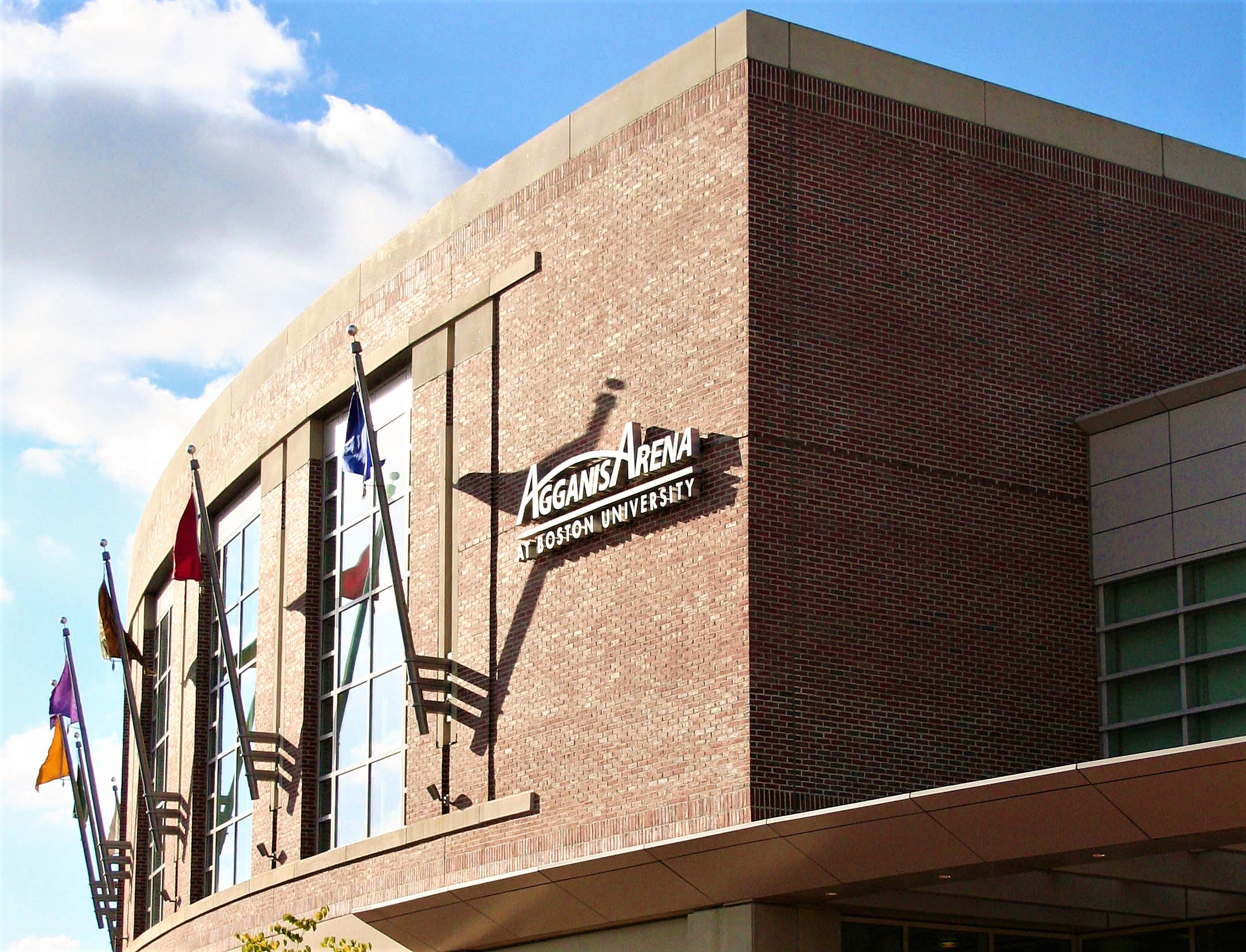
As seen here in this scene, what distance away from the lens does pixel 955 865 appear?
19.9m

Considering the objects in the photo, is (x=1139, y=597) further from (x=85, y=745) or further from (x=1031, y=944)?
(x=85, y=745)

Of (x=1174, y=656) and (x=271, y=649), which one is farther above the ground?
(x=271, y=649)

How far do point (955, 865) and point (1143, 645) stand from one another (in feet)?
23.4

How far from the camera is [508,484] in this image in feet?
93.4

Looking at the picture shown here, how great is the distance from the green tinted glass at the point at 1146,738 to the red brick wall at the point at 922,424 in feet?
1.10

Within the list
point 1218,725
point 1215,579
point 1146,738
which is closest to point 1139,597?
point 1215,579

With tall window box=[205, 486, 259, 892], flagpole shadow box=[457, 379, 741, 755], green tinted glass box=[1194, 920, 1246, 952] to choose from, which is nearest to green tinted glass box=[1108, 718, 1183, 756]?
green tinted glass box=[1194, 920, 1246, 952]

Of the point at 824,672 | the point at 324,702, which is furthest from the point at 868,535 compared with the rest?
the point at 324,702

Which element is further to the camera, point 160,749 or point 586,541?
point 160,749

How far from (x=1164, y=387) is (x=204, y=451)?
22480 millimetres

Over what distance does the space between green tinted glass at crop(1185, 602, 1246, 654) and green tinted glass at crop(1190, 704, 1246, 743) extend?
83cm

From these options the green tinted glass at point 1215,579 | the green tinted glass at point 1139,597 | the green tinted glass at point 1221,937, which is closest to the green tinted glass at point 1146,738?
the green tinted glass at point 1139,597

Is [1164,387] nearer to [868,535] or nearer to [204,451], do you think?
[868,535]

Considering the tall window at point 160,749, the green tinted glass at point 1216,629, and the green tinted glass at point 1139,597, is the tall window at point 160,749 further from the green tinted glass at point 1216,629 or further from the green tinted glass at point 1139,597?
the green tinted glass at point 1216,629
